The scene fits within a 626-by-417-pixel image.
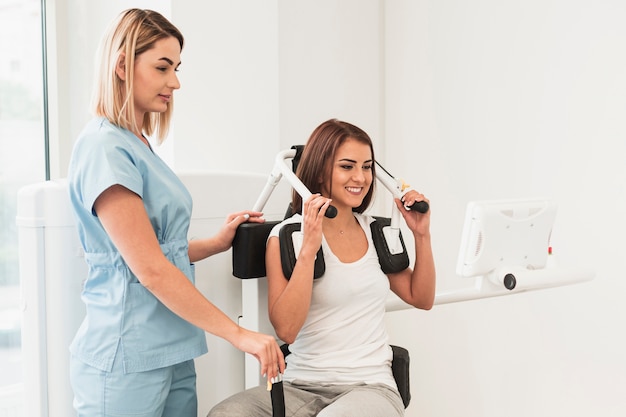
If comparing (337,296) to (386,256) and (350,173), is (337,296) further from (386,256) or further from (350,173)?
(350,173)

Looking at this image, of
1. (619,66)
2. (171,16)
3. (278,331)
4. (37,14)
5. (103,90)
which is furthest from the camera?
(37,14)

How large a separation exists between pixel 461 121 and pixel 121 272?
1544mm

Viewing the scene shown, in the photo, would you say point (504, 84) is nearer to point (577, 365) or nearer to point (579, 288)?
point (579, 288)

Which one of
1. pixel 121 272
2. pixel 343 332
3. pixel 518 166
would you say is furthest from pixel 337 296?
→ pixel 518 166

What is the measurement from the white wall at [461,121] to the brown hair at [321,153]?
60 cm

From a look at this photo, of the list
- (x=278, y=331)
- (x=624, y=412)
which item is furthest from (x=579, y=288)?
(x=278, y=331)

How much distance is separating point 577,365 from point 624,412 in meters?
0.19

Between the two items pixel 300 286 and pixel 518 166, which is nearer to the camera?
pixel 300 286

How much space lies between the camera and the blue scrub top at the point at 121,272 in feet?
4.42

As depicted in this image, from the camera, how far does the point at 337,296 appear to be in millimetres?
1641

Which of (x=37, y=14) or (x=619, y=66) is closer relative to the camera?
(x=619, y=66)

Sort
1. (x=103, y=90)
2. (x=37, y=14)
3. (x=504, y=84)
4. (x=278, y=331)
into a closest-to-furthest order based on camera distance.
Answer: (x=103, y=90) → (x=278, y=331) → (x=504, y=84) → (x=37, y=14)

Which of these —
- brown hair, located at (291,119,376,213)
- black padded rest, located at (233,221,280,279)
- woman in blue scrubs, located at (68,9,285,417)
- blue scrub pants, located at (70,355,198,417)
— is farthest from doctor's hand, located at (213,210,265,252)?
blue scrub pants, located at (70,355,198,417)

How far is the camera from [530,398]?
2408 millimetres
